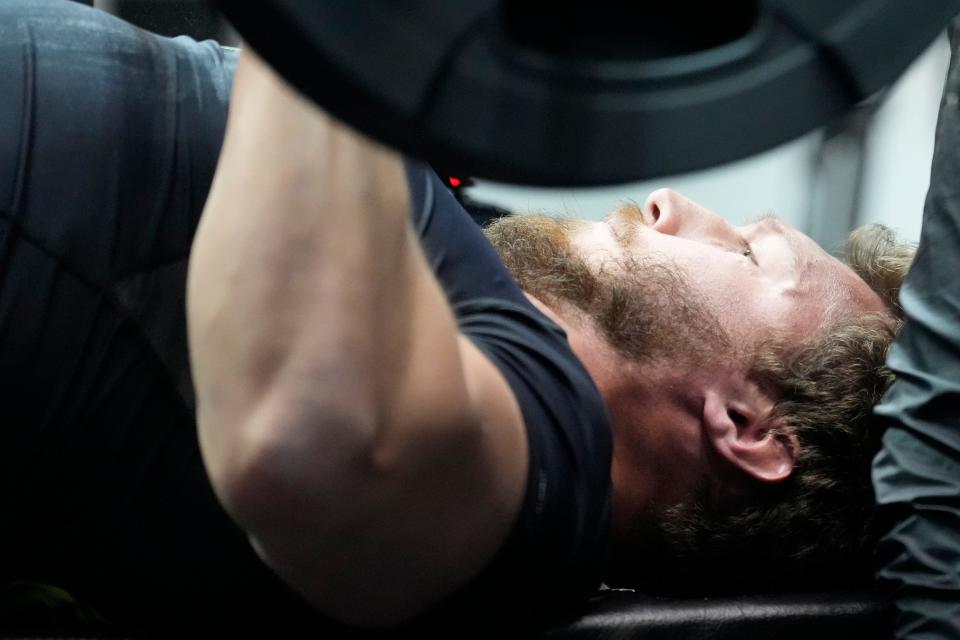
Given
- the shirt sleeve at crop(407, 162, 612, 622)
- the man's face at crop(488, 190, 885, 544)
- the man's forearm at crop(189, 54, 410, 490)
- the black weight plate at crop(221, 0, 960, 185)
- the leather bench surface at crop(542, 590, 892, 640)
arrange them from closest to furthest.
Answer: the black weight plate at crop(221, 0, 960, 185) → the man's forearm at crop(189, 54, 410, 490) → the shirt sleeve at crop(407, 162, 612, 622) → the leather bench surface at crop(542, 590, 892, 640) → the man's face at crop(488, 190, 885, 544)

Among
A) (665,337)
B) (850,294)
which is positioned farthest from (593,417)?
(850,294)

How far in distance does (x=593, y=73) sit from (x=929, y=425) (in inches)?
27.0

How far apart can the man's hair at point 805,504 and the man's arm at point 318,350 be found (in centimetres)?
45

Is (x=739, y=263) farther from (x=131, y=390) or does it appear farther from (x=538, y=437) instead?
(x=131, y=390)

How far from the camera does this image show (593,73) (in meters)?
0.44

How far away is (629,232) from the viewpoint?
1130mm

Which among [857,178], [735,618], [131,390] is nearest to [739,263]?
[735,618]

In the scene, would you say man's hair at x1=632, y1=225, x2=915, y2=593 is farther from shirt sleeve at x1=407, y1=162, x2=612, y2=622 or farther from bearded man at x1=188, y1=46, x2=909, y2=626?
shirt sleeve at x1=407, y1=162, x2=612, y2=622

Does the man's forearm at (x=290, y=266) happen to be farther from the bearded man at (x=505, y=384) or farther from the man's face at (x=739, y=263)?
the man's face at (x=739, y=263)

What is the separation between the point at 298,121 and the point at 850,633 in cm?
68

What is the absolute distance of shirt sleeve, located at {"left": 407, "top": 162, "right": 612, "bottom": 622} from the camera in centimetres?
77

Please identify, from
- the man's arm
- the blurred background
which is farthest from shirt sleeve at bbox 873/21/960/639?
the blurred background

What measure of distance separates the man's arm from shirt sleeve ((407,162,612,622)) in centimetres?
11

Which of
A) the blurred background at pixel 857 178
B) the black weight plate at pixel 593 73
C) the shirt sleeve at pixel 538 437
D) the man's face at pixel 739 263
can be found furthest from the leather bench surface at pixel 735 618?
the blurred background at pixel 857 178
